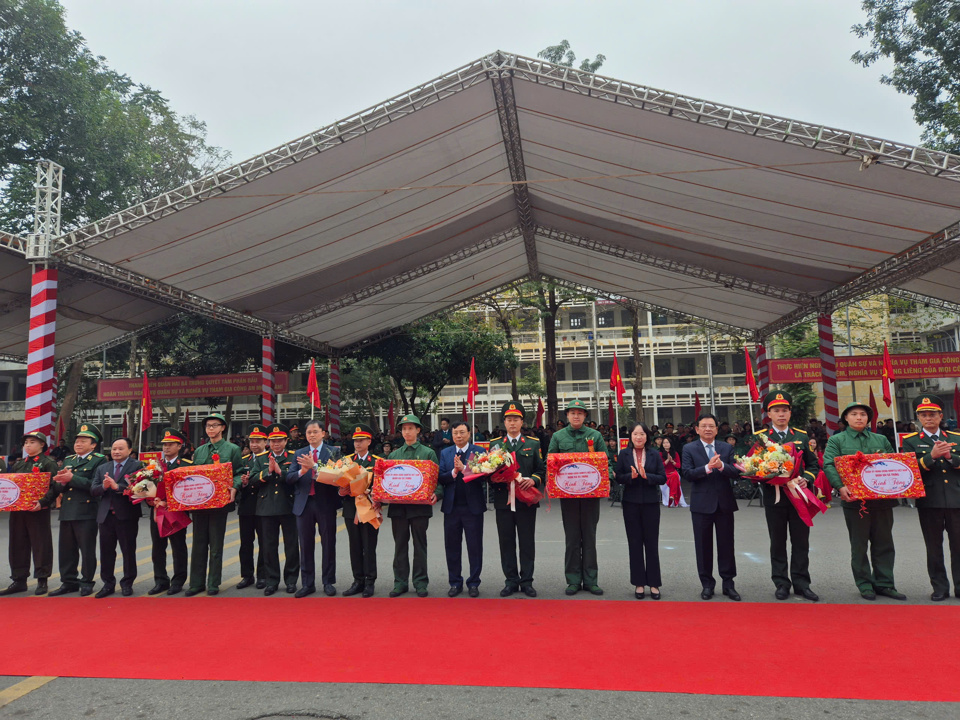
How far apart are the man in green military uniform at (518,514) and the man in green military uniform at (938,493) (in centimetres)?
325

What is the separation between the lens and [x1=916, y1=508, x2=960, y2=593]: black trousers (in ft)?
18.3

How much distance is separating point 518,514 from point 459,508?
0.54 metres

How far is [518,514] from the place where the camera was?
6047 mm

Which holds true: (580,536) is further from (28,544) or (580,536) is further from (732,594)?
(28,544)

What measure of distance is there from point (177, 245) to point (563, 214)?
7.53m

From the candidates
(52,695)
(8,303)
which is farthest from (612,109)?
(8,303)

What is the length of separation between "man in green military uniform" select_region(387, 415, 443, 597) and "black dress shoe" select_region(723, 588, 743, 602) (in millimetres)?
2568

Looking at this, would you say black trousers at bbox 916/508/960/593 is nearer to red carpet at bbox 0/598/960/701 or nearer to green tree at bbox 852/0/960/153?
red carpet at bbox 0/598/960/701

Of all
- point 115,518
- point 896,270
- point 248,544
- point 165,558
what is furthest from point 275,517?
point 896,270

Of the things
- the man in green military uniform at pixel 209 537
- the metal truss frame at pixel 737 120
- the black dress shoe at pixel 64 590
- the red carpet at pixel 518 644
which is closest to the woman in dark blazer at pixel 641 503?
the red carpet at pixel 518 644

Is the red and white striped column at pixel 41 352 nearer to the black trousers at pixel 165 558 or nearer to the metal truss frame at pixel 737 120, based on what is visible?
the black trousers at pixel 165 558

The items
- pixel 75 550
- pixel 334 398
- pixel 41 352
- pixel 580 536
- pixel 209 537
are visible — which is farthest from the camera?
pixel 334 398

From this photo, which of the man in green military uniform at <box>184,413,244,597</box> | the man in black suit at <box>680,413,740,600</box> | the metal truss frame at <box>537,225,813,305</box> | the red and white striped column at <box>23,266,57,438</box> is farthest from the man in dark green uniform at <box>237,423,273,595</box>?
the metal truss frame at <box>537,225,813,305</box>

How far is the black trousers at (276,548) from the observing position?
6348 millimetres
